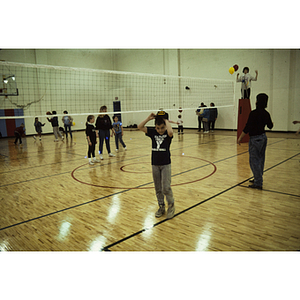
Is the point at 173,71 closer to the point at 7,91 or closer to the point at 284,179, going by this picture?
the point at 7,91

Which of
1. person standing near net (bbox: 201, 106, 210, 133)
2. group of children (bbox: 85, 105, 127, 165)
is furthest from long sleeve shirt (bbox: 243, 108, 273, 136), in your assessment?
person standing near net (bbox: 201, 106, 210, 133)

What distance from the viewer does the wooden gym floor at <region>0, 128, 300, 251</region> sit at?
116 inches

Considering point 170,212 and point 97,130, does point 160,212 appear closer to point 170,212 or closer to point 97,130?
point 170,212

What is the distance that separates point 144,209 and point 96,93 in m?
17.0

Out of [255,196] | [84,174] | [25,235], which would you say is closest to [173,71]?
[84,174]

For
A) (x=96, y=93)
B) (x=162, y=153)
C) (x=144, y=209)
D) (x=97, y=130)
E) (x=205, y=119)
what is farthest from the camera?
(x=96, y=93)

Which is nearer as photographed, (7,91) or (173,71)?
(7,91)

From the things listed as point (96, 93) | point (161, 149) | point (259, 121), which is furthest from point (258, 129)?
point (96, 93)

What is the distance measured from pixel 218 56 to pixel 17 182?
43.9 feet

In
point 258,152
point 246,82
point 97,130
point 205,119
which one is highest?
point 246,82

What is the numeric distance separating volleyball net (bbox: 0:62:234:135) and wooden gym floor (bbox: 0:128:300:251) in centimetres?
849

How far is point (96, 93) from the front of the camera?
19.6m

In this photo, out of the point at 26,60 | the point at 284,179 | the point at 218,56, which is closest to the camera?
the point at 284,179

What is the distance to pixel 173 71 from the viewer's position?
1744cm
